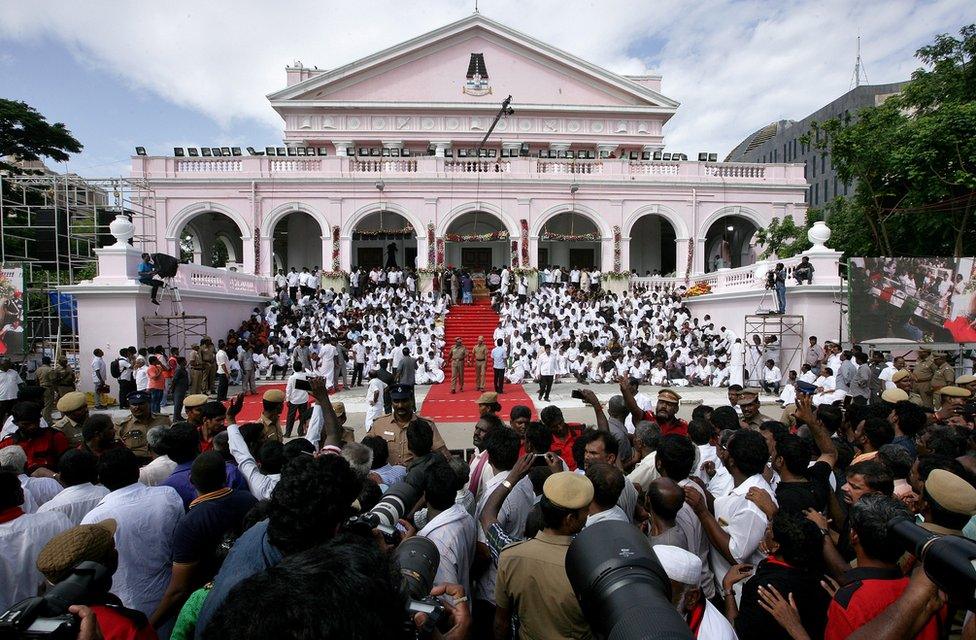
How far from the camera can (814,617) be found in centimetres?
238

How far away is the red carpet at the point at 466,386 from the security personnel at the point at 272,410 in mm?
6593

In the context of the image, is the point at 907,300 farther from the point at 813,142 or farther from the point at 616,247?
the point at 813,142

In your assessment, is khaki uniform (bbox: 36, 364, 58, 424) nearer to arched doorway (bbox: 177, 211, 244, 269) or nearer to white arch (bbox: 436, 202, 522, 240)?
white arch (bbox: 436, 202, 522, 240)

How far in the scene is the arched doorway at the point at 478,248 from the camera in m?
28.1

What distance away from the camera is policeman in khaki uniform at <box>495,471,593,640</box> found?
7.35 ft

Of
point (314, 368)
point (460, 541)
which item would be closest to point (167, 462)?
point (460, 541)

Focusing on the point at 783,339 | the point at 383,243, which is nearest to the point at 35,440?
the point at 783,339

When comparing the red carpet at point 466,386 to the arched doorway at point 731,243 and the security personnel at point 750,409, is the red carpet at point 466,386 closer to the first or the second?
the security personnel at point 750,409

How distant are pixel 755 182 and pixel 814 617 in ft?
90.1

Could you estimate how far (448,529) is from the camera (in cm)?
278

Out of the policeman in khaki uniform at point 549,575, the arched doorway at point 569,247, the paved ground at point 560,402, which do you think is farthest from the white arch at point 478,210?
the policeman in khaki uniform at point 549,575

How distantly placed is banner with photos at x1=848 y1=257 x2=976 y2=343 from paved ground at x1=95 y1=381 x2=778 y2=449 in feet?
11.0

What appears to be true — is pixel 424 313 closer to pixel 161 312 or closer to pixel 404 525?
pixel 161 312

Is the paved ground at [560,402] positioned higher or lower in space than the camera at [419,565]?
lower
